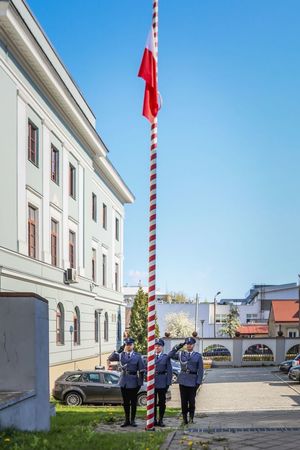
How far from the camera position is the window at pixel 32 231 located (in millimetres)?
26141

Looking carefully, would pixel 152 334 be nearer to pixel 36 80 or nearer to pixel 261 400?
pixel 261 400

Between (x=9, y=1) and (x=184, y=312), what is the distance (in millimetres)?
87179

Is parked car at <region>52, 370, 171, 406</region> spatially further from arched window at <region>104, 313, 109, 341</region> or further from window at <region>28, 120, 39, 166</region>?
arched window at <region>104, 313, 109, 341</region>

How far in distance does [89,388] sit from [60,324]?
9.18 metres

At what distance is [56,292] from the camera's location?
29.3 metres

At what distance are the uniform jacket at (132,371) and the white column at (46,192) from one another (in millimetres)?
15560

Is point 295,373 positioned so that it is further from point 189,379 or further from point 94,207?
point 189,379

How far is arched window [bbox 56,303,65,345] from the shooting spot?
2983 cm

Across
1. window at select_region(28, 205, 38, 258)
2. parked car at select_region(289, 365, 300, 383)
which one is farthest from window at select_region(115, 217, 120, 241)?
window at select_region(28, 205, 38, 258)

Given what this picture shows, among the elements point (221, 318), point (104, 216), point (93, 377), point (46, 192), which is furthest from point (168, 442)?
point (221, 318)

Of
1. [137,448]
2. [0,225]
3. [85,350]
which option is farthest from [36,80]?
[137,448]

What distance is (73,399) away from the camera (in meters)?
21.6

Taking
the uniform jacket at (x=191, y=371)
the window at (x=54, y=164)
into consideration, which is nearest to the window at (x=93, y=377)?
the uniform jacket at (x=191, y=371)

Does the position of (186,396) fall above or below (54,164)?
below
